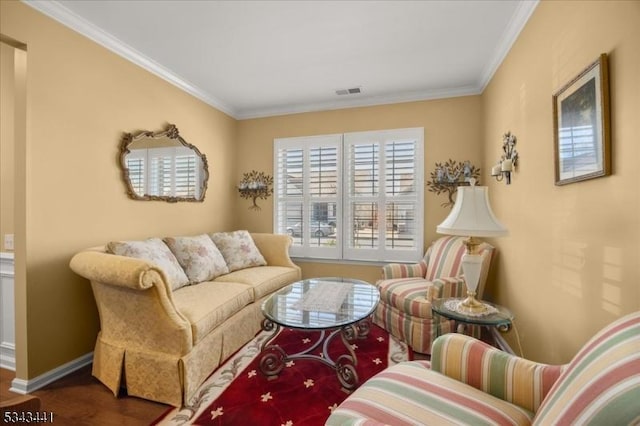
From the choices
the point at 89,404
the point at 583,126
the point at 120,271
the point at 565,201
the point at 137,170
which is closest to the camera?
the point at 583,126

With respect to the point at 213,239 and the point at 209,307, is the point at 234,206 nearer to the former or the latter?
the point at 213,239

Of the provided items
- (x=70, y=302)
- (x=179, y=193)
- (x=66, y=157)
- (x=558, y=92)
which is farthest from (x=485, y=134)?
(x=70, y=302)

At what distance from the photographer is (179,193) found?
10.8 feet

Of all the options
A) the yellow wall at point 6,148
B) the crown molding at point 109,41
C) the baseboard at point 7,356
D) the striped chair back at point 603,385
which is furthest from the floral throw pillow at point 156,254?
the striped chair back at point 603,385

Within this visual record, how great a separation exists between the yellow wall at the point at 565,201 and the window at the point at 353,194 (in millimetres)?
1091

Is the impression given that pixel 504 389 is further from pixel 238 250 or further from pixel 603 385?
pixel 238 250

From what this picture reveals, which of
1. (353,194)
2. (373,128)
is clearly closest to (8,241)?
(353,194)

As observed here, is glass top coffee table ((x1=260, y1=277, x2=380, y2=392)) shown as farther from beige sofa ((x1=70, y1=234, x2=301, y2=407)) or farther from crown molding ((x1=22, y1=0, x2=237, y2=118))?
crown molding ((x1=22, y1=0, x2=237, y2=118))

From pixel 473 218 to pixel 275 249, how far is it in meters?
2.43

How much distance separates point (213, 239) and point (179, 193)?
638 millimetres

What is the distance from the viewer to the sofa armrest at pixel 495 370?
44.4 inches

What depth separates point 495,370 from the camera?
3.98 feet

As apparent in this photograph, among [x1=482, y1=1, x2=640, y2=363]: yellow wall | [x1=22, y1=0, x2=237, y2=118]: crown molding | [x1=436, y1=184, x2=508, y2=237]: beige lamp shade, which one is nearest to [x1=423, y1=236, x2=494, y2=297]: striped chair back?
[x1=482, y1=1, x2=640, y2=363]: yellow wall

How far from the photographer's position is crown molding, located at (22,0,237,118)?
2037 millimetres
